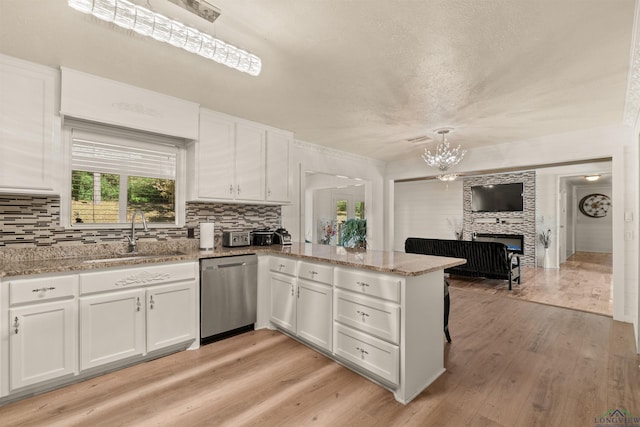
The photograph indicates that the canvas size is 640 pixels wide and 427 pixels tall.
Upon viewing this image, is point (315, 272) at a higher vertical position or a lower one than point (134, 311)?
higher

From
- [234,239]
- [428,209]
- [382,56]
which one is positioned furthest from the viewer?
[428,209]

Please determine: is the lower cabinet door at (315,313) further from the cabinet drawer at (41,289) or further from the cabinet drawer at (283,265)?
the cabinet drawer at (41,289)

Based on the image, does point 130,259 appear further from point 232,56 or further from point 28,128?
point 232,56

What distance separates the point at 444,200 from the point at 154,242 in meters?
8.01

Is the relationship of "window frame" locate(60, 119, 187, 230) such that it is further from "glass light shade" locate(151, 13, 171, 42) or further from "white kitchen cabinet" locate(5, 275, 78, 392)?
"glass light shade" locate(151, 13, 171, 42)

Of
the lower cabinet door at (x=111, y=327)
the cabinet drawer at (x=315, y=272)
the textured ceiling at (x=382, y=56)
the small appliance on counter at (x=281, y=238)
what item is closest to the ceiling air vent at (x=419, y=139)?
the textured ceiling at (x=382, y=56)

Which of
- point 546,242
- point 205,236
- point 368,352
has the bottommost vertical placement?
point 368,352

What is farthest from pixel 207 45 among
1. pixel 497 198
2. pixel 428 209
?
pixel 428 209

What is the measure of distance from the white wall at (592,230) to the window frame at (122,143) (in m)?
12.2

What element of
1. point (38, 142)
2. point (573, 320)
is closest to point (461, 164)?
point (573, 320)

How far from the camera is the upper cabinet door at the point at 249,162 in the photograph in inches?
134

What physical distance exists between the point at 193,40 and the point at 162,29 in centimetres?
15

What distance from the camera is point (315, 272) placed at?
2.60 m

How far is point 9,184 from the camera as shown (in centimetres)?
214
